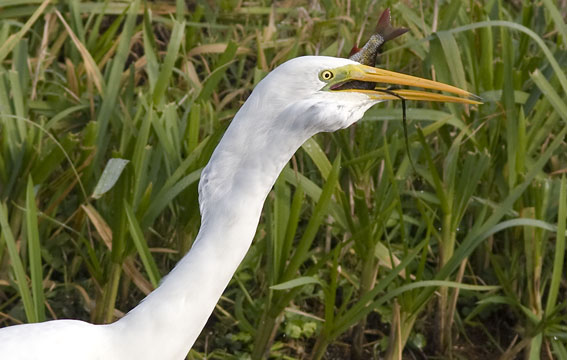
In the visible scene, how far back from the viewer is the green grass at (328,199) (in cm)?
240

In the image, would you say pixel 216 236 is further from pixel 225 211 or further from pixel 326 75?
pixel 326 75

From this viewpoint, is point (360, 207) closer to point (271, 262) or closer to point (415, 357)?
point (271, 262)

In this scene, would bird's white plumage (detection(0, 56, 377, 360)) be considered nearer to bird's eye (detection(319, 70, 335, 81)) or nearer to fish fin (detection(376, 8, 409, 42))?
bird's eye (detection(319, 70, 335, 81))

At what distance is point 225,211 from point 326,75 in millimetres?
266

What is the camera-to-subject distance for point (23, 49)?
2.88 meters

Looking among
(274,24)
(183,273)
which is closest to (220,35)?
(274,24)

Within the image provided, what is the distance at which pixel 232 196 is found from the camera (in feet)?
4.93

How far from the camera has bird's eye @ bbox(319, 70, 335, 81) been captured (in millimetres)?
1495

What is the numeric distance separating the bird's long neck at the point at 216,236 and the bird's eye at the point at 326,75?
0.33 ft

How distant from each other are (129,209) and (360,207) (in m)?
0.57

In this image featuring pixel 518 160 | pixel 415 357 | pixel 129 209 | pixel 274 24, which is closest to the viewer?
pixel 129 209

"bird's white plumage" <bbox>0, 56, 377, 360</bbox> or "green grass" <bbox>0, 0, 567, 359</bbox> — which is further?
"green grass" <bbox>0, 0, 567, 359</bbox>

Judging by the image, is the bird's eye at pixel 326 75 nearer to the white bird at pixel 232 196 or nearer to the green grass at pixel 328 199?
the white bird at pixel 232 196

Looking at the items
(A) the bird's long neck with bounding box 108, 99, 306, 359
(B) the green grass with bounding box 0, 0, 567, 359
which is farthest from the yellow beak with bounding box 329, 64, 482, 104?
(B) the green grass with bounding box 0, 0, 567, 359
